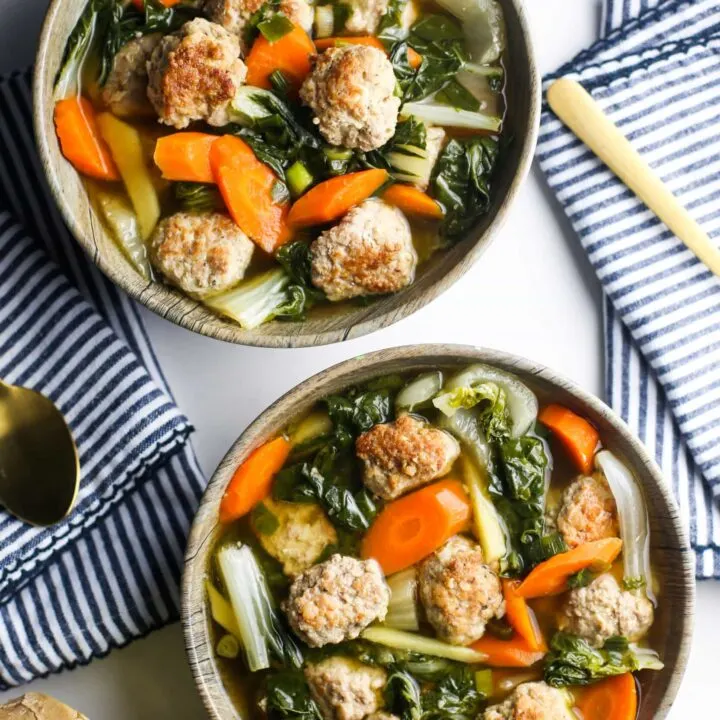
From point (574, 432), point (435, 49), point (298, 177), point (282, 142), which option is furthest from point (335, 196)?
point (574, 432)

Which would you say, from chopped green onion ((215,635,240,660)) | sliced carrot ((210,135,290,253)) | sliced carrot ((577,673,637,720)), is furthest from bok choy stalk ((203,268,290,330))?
sliced carrot ((577,673,637,720))

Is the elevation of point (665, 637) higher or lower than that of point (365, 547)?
lower

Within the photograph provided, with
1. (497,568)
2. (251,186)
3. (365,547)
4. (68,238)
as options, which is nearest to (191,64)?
(251,186)

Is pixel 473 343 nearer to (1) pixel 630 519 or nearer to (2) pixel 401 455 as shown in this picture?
(2) pixel 401 455

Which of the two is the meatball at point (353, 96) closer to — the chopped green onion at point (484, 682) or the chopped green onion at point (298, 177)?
the chopped green onion at point (298, 177)

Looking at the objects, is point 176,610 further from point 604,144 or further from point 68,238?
point 604,144

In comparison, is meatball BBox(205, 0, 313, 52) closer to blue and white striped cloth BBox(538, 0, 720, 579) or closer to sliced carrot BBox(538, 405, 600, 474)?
blue and white striped cloth BBox(538, 0, 720, 579)
